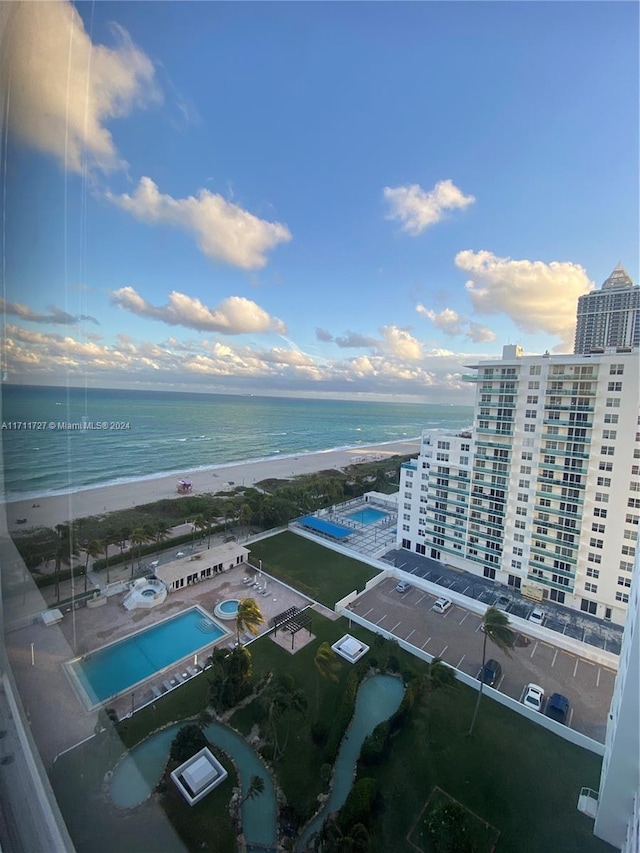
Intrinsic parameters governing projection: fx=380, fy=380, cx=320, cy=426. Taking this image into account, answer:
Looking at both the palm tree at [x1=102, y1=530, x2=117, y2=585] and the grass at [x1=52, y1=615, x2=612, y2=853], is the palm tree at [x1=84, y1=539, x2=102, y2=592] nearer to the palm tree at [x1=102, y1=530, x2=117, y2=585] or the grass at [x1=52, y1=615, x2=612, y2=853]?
the palm tree at [x1=102, y1=530, x2=117, y2=585]

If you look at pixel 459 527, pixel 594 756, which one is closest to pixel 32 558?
pixel 594 756

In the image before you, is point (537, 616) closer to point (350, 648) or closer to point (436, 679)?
point (436, 679)

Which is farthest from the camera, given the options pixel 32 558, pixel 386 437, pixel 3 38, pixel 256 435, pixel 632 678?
pixel 386 437

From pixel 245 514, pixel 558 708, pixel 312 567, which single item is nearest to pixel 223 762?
pixel 558 708

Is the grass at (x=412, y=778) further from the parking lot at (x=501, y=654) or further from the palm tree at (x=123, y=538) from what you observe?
the palm tree at (x=123, y=538)

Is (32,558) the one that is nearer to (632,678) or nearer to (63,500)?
(63,500)

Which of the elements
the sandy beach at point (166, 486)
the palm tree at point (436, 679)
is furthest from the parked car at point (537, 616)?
the sandy beach at point (166, 486)
